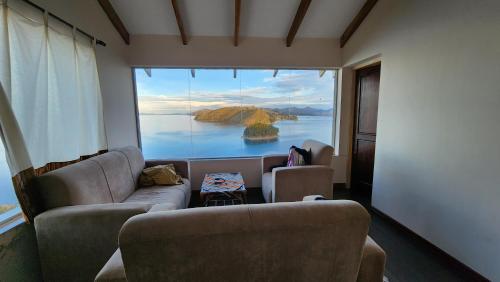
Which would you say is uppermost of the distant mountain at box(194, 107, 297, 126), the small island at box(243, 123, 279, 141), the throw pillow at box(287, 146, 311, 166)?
the distant mountain at box(194, 107, 297, 126)

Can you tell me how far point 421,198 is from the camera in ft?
6.61

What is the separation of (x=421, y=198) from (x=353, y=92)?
1935 mm

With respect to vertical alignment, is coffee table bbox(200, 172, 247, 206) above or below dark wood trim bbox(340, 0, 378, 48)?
below

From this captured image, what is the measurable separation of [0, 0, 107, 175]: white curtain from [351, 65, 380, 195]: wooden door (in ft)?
11.6

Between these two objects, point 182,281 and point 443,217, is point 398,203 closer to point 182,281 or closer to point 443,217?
point 443,217

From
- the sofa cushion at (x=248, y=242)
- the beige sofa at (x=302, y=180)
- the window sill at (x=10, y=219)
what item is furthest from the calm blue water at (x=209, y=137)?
the sofa cushion at (x=248, y=242)

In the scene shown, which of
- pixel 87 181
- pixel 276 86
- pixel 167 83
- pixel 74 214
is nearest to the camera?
pixel 74 214

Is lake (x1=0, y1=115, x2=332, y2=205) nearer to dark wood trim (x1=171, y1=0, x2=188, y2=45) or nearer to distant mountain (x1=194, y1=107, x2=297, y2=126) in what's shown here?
distant mountain (x1=194, y1=107, x2=297, y2=126)

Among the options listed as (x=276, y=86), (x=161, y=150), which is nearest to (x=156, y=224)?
(x=161, y=150)

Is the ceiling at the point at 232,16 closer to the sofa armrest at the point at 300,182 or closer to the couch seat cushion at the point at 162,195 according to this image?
the sofa armrest at the point at 300,182

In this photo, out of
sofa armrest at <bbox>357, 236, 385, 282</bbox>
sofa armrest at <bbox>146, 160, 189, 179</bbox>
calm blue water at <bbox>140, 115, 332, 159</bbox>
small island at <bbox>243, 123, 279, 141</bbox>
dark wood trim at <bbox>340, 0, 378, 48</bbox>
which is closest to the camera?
sofa armrest at <bbox>357, 236, 385, 282</bbox>

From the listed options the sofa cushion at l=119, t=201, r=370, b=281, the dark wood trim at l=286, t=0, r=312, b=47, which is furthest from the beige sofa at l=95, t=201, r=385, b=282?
the dark wood trim at l=286, t=0, r=312, b=47

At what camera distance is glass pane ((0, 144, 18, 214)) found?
4.22 ft

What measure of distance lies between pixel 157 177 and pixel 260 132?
1.84 metres
